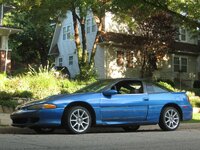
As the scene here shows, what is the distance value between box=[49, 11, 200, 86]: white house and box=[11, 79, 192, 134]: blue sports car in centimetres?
1654

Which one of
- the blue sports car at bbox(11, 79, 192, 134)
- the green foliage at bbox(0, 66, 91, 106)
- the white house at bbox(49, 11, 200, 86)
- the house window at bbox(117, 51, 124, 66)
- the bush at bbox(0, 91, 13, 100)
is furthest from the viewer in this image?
the house window at bbox(117, 51, 124, 66)

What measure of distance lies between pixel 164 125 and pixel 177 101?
0.82m

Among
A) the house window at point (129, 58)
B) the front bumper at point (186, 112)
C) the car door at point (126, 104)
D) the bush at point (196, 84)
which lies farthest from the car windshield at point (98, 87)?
the bush at point (196, 84)

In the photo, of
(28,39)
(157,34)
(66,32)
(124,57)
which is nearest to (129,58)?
(124,57)

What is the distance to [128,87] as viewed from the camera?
41.2 feet

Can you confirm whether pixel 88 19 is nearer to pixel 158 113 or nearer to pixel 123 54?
pixel 123 54

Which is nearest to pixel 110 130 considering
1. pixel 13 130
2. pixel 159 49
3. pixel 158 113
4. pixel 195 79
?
pixel 158 113

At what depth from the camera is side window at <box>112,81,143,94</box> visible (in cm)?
1240

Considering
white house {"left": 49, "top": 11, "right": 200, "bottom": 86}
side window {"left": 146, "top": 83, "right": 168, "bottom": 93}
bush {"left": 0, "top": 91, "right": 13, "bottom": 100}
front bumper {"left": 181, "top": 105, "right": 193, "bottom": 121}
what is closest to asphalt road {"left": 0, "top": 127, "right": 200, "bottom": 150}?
side window {"left": 146, "top": 83, "right": 168, "bottom": 93}

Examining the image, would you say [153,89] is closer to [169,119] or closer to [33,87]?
[169,119]

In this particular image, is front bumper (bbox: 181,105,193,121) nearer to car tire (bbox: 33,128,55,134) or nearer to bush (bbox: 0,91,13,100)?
car tire (bbox: 33,128,55,134)

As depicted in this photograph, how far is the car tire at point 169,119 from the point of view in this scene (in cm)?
1268

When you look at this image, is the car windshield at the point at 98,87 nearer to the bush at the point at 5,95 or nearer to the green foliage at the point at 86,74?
the bush at the point at 5,95

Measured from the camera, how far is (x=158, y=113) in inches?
495
